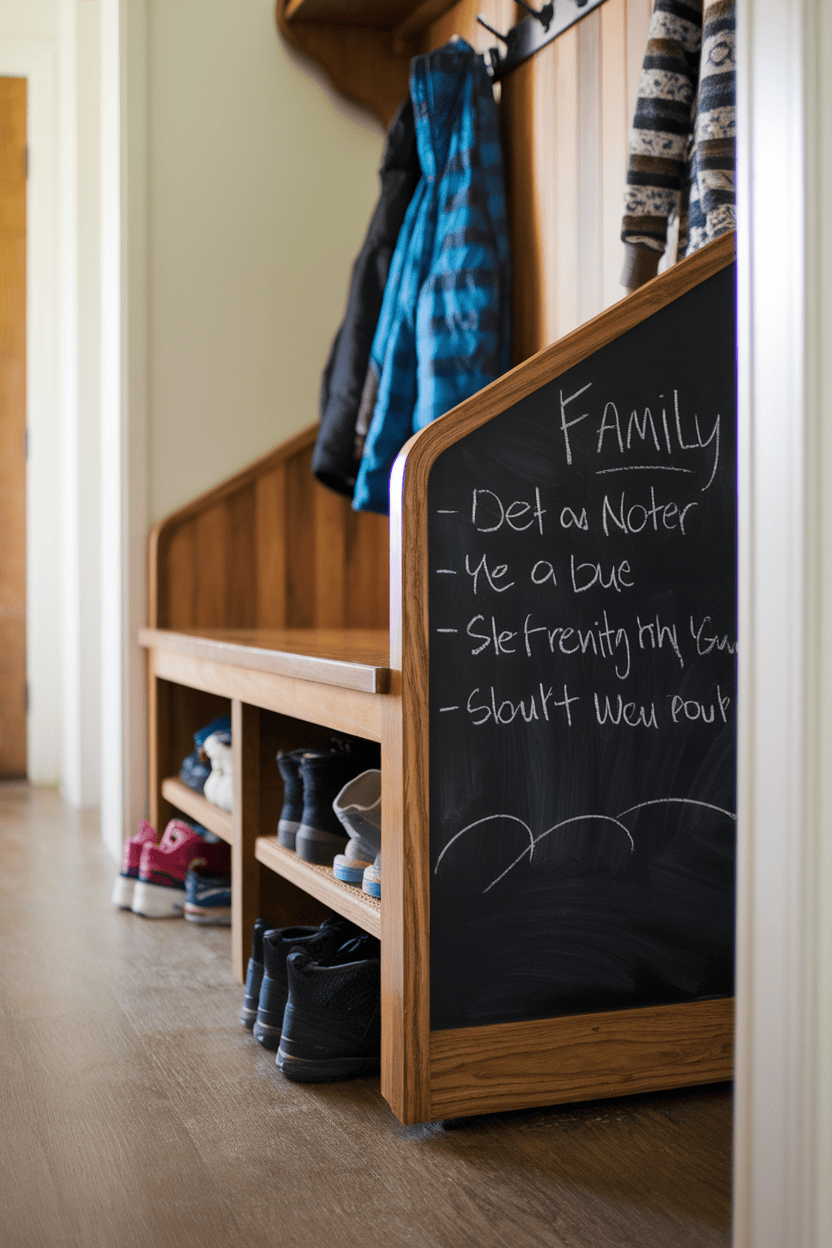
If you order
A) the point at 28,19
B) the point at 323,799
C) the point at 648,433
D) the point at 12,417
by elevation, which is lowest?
the point at 323,799

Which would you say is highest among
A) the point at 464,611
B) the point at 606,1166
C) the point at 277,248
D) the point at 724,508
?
the point at 277,248

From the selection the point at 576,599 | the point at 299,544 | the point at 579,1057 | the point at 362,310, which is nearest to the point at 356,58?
the point at 362,310

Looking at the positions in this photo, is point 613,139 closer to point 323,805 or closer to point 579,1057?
point 323,805

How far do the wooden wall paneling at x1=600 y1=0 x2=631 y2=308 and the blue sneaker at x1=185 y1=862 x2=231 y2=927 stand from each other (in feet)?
4.02

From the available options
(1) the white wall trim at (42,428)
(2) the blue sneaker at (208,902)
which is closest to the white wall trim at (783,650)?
(2) the blue sneaker at (208,902)

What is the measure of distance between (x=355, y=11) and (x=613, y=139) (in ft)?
3.10

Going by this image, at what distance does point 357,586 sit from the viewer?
2.62 m

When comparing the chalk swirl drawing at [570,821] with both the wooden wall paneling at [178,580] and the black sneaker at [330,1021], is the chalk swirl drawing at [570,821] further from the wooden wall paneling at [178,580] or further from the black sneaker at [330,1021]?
the wooden wall paneling at [178,580]

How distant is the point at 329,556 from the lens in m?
2.60

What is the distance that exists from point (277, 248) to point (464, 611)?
5.26 feet

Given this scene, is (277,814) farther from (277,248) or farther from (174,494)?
(277,248)

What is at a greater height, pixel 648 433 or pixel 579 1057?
pixel 648 433

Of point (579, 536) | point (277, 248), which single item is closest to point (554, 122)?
point (277, 248)

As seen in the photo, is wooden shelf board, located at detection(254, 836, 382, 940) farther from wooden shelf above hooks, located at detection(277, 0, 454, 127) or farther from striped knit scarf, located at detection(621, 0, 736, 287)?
wooden shelf above hooks, located at detection(277, 0, 454, 127)
